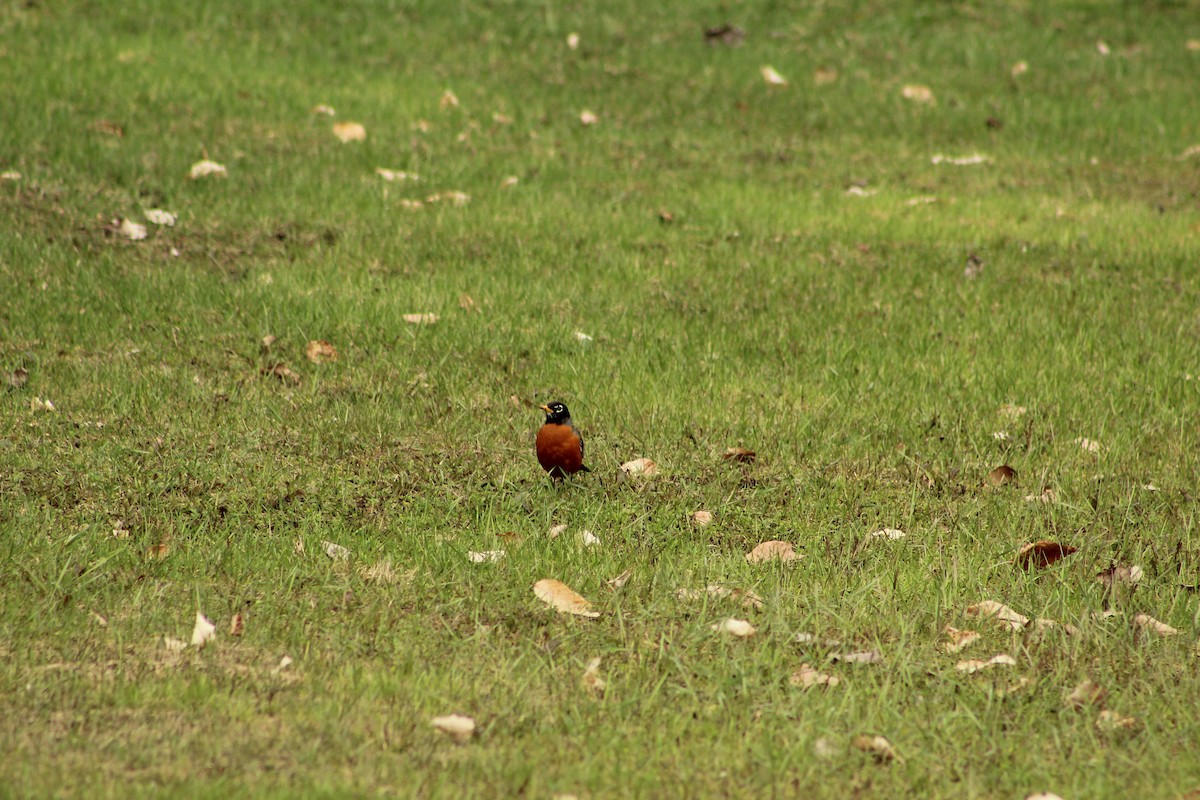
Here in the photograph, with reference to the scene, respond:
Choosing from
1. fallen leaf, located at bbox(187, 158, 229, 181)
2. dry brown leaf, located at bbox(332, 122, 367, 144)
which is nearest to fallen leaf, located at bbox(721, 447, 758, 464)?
fallen leaf, located at bbox(187, 158, 229, 181)

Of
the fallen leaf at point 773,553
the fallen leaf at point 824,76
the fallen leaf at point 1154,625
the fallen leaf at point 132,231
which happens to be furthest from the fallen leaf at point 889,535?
the fallen leaf at point 824,76

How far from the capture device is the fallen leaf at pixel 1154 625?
431 cm

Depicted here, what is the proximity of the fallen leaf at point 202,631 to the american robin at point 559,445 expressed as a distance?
1.55 meters

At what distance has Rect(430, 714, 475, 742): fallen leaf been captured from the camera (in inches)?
140

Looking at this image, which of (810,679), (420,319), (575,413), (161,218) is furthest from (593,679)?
(161,218)

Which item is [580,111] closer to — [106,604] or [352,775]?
[106,604]

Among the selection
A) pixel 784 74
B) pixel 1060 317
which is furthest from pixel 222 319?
pixel 784 74

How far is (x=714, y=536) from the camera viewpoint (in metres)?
5.06

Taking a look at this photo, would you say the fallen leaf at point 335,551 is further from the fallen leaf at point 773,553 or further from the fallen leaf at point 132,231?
the fallen leaf at point 132,231

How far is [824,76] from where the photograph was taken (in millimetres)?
12742

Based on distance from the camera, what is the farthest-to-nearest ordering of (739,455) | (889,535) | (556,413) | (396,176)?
(396,176) < (739,455) < (556,413) < (889,535)

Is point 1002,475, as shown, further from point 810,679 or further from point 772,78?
point 772,78

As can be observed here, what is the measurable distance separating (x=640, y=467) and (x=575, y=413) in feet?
2.29

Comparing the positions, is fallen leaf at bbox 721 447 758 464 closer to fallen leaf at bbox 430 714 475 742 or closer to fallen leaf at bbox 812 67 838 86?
fallen leaf at bbox 430 714 475 742
